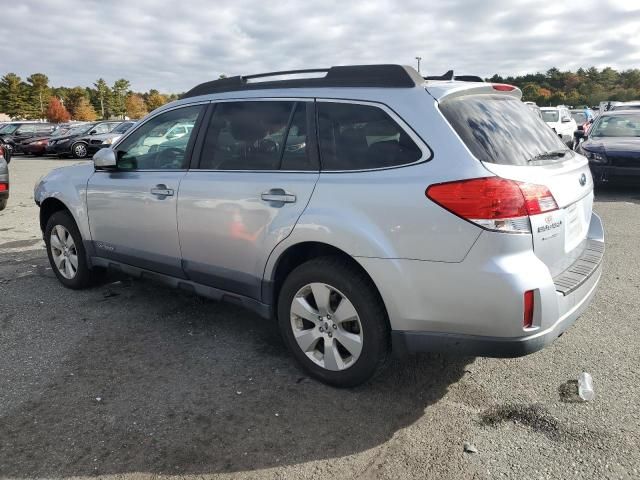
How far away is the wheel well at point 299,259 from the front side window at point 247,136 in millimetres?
552

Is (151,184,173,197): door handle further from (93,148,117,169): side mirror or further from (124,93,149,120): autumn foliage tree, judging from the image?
(124,93,149,120): autumn foliage tree

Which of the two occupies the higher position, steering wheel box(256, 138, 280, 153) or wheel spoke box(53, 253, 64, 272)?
steering wheel box(256, 138, 280, 153)

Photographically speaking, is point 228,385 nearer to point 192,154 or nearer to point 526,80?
point 192,154

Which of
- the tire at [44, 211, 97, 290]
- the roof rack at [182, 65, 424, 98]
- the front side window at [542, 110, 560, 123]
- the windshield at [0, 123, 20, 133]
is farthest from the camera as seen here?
the windshield at [0, 123, 20, 133]

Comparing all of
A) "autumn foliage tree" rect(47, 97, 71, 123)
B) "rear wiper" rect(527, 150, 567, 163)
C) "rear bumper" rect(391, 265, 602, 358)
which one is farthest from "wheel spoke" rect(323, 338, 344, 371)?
"autumn foliage tree" rect(47, 97, 71, 123)

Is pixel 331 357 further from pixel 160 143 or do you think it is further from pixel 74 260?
pixel 74 260

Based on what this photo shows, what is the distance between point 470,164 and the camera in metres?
2.61

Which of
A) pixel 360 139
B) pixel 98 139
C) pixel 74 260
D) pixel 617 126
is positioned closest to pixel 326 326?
pixel 360 139

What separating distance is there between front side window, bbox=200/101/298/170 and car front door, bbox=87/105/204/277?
0.23 meters

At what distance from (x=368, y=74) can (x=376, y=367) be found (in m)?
1.71

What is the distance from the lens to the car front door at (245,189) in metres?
3.24

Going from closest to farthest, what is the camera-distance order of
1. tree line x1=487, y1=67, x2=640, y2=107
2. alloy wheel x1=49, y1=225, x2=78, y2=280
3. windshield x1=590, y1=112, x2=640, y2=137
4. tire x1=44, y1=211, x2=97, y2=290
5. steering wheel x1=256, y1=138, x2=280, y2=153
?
steering wheel x1=256, y1=138, x2=280, y2=153 → tire x1=44, y1=211, x2=97, y2=290 → alloy wheel x1=49, y1=225, x2=78, y2=280 → windshield x1=590, y1=112, x2=640, y2=137 → tree line x1=487, y1=67, x2=640, y2=107

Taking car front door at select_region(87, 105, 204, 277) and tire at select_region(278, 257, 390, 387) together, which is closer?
tire at select_region(278, 257, 390, 387)

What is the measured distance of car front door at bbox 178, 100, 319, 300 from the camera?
3240 millimetres
